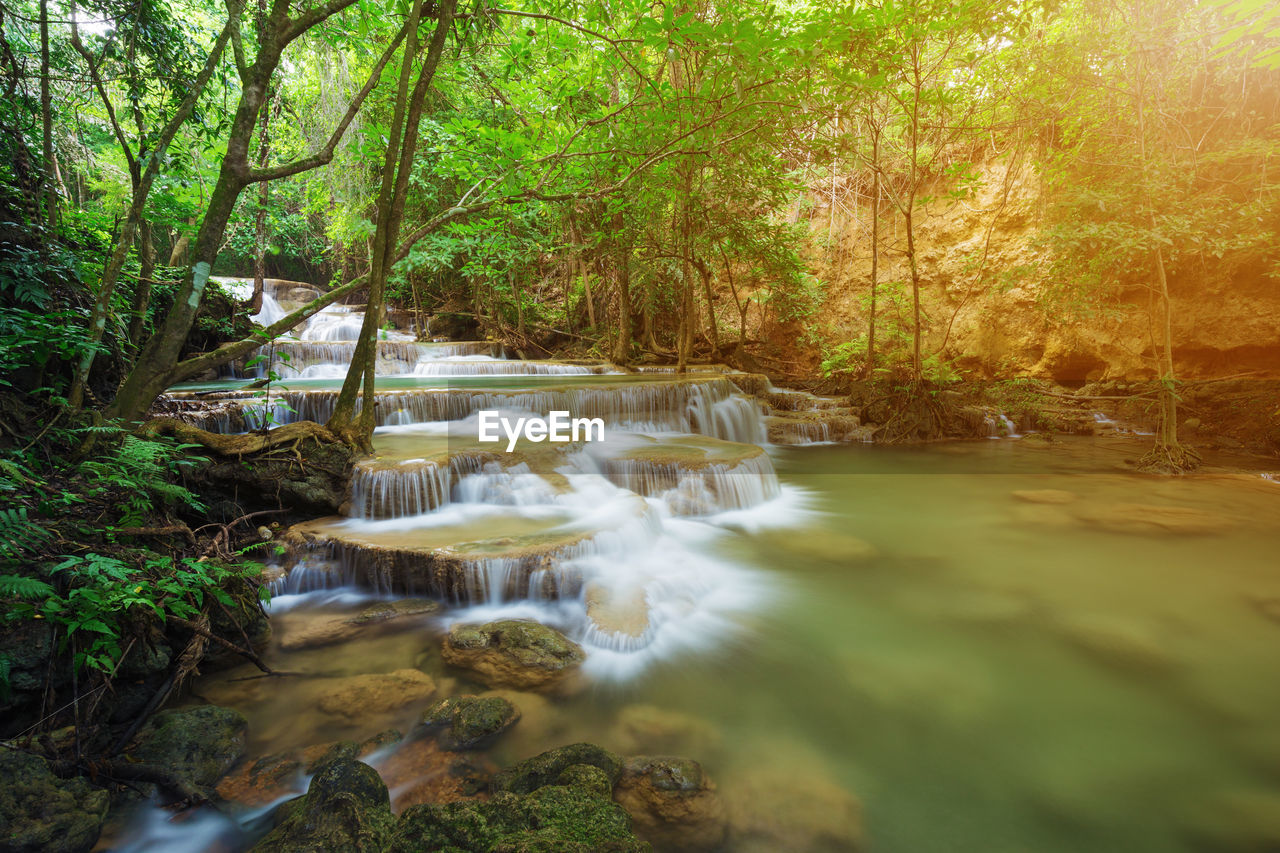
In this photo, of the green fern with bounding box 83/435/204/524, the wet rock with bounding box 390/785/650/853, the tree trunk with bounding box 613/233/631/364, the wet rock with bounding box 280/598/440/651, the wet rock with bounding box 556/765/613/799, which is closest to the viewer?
the wet rock with bounding box 390/785/650/853

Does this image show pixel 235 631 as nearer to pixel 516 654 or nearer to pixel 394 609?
pixel 394 609

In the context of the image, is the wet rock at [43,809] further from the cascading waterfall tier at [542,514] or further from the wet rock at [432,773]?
the cascading waterfall tier at [542,514]

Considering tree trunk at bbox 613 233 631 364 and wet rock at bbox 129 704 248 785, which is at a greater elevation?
tree trunk at bbox 613 233 631 364

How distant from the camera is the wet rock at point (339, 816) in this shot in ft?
5.99

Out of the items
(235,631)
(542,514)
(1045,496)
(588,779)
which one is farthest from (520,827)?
(1045,496)

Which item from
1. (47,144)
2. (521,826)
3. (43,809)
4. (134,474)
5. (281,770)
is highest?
(47,144)

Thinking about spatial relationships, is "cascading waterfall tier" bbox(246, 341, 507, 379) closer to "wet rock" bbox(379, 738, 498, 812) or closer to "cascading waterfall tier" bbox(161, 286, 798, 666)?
"cascading waterfall tier" bbox(161, 286, 798, 666)

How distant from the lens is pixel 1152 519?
593 centimetres

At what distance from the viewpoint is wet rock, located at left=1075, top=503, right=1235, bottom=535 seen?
18.6 ft

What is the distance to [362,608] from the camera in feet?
13.5

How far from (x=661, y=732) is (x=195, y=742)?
2417 millimetres

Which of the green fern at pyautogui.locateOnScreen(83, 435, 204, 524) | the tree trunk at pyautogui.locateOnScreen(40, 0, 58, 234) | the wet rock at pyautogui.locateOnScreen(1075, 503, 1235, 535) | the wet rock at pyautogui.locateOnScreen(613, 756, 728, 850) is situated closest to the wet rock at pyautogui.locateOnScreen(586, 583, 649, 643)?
the wet rock at pyautogui.locateOnScreen(613, 756, 728, 850)

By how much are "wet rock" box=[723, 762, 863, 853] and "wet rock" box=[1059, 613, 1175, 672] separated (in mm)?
2516

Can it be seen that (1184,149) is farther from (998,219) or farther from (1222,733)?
(1222,733)
